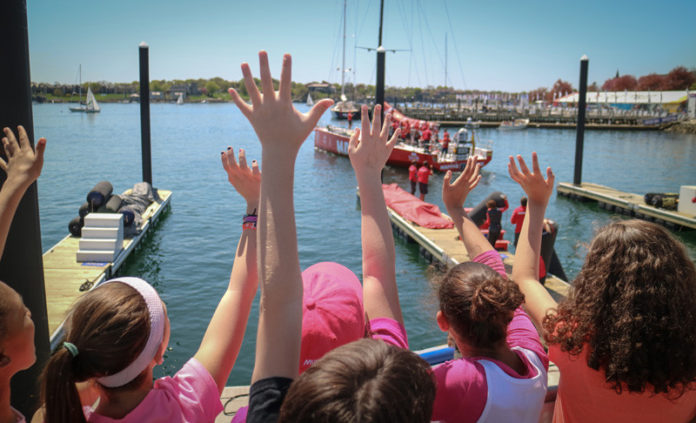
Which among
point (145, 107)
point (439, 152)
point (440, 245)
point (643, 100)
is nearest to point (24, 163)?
point (440, 245)

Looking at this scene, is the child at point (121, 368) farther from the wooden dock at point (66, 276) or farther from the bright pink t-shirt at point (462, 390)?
the wooden dock at point (66, 276)

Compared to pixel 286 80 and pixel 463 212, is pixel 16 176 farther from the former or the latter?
pixel 463 212

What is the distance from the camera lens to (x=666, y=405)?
5.43 feet

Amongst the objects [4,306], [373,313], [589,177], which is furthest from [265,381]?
[589,177]

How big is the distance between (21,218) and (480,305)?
7.82 ft

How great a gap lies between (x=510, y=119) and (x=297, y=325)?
7408 centimetres

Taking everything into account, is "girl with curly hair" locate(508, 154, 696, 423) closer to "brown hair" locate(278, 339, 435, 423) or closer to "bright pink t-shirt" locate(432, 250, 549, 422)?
"bright pink t-shirt" locate(432, 250, 549, 422)

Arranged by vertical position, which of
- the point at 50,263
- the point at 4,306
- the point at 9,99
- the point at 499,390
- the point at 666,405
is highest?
the point at 9,99

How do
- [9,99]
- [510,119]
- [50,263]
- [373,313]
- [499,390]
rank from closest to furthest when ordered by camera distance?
1. [499,390]
2. [373,313]
3. [9,99]
4. [50,263]
5. [510,119]

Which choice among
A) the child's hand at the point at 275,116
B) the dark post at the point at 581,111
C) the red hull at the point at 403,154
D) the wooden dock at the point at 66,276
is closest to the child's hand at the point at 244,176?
the child's hand at the point at 275,116

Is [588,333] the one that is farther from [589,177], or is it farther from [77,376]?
[589,177]

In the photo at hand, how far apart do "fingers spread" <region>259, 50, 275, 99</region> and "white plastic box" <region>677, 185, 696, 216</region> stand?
50.8 ft

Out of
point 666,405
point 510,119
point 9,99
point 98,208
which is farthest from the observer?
point 510,119

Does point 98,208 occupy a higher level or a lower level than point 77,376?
lower
